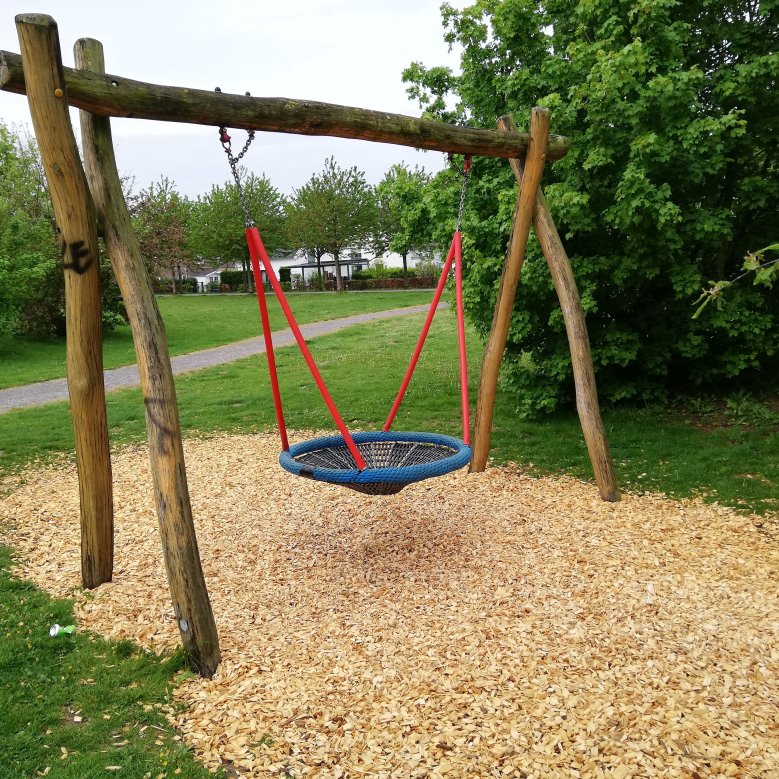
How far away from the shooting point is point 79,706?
3230 millimetres

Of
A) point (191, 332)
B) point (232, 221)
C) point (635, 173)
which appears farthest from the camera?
point (232, 221)

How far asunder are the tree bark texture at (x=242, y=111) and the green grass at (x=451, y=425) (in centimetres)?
359

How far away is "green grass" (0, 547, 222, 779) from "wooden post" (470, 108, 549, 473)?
12.0 ft

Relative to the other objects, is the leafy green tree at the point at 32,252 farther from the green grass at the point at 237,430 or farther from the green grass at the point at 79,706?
the green grass at the point at 79,706

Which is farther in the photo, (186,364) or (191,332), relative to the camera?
(191,332)

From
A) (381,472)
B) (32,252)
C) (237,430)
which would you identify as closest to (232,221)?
(32,252)

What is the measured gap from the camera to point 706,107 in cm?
768

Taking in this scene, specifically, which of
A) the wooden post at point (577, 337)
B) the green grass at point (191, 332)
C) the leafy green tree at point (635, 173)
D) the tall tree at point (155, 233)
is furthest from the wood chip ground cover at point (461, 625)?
the tall tree at point (155, 233)

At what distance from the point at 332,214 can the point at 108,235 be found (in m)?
39.6

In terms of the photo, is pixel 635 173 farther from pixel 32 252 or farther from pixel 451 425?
pixel 32 252

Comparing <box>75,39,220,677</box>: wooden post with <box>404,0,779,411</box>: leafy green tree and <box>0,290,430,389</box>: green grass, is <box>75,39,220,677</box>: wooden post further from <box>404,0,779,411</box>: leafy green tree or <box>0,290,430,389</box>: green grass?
<box>0,290,430,389</box>: green grass

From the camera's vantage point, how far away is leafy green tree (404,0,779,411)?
6.77 metres

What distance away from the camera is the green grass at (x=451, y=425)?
656 cm

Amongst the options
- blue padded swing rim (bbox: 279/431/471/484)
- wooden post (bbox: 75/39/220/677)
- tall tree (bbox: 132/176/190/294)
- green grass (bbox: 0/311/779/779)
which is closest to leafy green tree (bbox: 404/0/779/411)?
green grass (bbox: 0/311/779/779)
